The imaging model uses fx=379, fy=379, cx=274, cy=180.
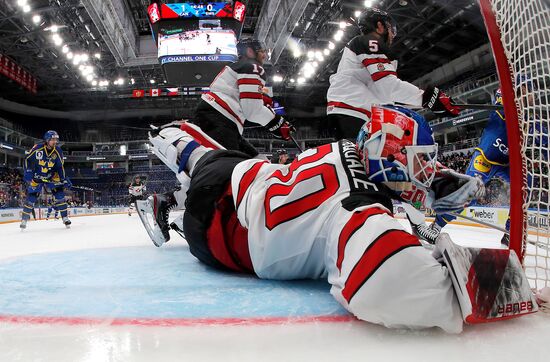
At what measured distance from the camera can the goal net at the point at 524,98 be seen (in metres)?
1.14

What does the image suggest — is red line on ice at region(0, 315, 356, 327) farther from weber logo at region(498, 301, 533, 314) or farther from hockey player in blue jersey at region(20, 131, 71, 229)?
hockey player in blue jersey at region(20, 131, 71, 229)

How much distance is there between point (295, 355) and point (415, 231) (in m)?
1.98

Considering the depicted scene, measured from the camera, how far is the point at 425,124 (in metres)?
1.13

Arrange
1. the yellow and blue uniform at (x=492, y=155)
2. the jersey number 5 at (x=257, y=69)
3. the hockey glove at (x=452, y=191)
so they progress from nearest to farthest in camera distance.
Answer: the hockey glove at (x=452, y=191)
the yellow and blue uniform at (x=492, y=155)
the jersey number 5 at (x=257, y=69)

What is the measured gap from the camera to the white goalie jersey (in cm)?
87

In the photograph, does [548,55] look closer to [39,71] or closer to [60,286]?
[60,286]

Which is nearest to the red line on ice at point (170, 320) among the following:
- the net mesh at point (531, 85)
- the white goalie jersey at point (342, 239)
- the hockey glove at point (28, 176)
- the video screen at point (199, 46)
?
the white goalie jersey at point (342, 239)

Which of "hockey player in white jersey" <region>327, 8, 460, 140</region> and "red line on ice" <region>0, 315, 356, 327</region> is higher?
"hockey player in white jersey" <region>327, 8, 460, 140</region>

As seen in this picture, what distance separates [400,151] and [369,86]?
1.65m

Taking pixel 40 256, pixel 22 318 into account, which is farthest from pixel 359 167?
pixel 40 256

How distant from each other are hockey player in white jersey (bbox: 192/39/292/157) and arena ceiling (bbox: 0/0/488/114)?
374 inches

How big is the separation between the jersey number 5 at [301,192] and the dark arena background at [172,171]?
0.89 ft

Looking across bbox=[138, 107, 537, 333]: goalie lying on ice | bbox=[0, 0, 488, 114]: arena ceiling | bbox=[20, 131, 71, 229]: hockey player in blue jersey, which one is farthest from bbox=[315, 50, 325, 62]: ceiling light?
bbox=[138, 107, 537, 333]: goalie lying on ice

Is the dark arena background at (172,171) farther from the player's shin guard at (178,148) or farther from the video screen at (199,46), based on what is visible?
the player's shin guard at (178,148)
